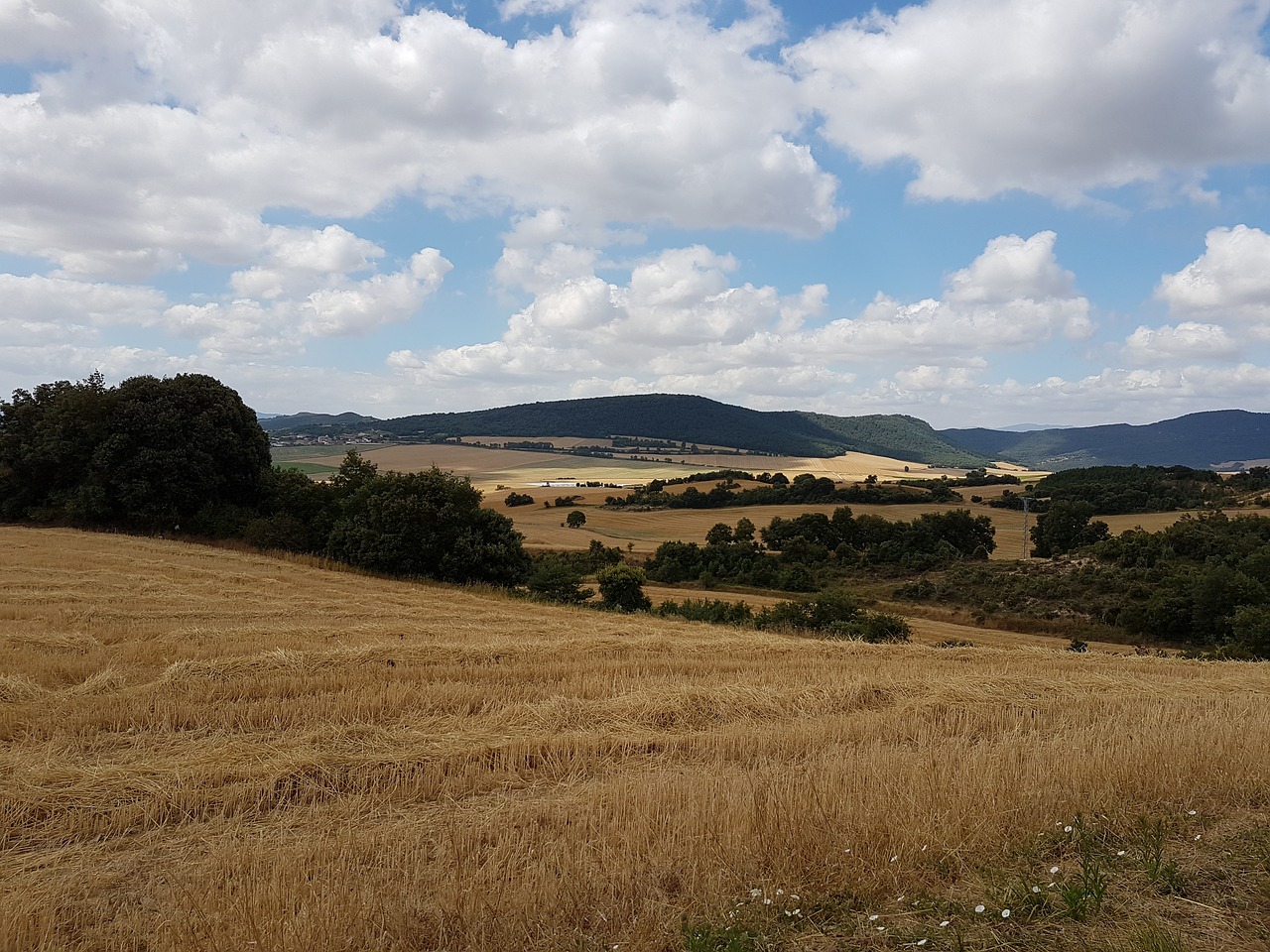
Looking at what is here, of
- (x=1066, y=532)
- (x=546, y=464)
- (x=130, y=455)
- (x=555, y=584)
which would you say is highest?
(x=130, y=455)

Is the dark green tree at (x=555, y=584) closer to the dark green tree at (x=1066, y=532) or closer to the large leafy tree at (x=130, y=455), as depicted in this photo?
the large leafy tree at (x=130, y=455)

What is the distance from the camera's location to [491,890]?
4664 millimetres

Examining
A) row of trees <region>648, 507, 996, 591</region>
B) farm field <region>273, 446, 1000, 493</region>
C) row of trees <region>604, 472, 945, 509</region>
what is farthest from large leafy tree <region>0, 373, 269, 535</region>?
farm field <region>273, 446, 1000, 493</region>

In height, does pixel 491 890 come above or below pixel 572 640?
above

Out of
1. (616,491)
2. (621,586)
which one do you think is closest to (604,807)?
(621,586)

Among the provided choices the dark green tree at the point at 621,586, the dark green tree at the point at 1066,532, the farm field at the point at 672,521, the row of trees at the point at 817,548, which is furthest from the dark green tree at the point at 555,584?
the dark green tree at the point at 1066,532

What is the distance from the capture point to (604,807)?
6.05 metres

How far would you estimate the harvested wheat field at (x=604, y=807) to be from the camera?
4.36 meters

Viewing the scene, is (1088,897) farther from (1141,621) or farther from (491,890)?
(1141,621)

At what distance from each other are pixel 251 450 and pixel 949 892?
47612 millimetres

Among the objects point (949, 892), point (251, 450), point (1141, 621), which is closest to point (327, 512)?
point (251, 450)

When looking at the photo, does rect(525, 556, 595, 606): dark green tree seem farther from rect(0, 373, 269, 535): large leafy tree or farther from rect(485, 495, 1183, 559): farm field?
rect(485, 495, 1183, 559): farm field

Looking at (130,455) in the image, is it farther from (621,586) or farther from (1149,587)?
(1149,587)

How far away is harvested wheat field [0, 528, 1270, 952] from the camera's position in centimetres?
436
